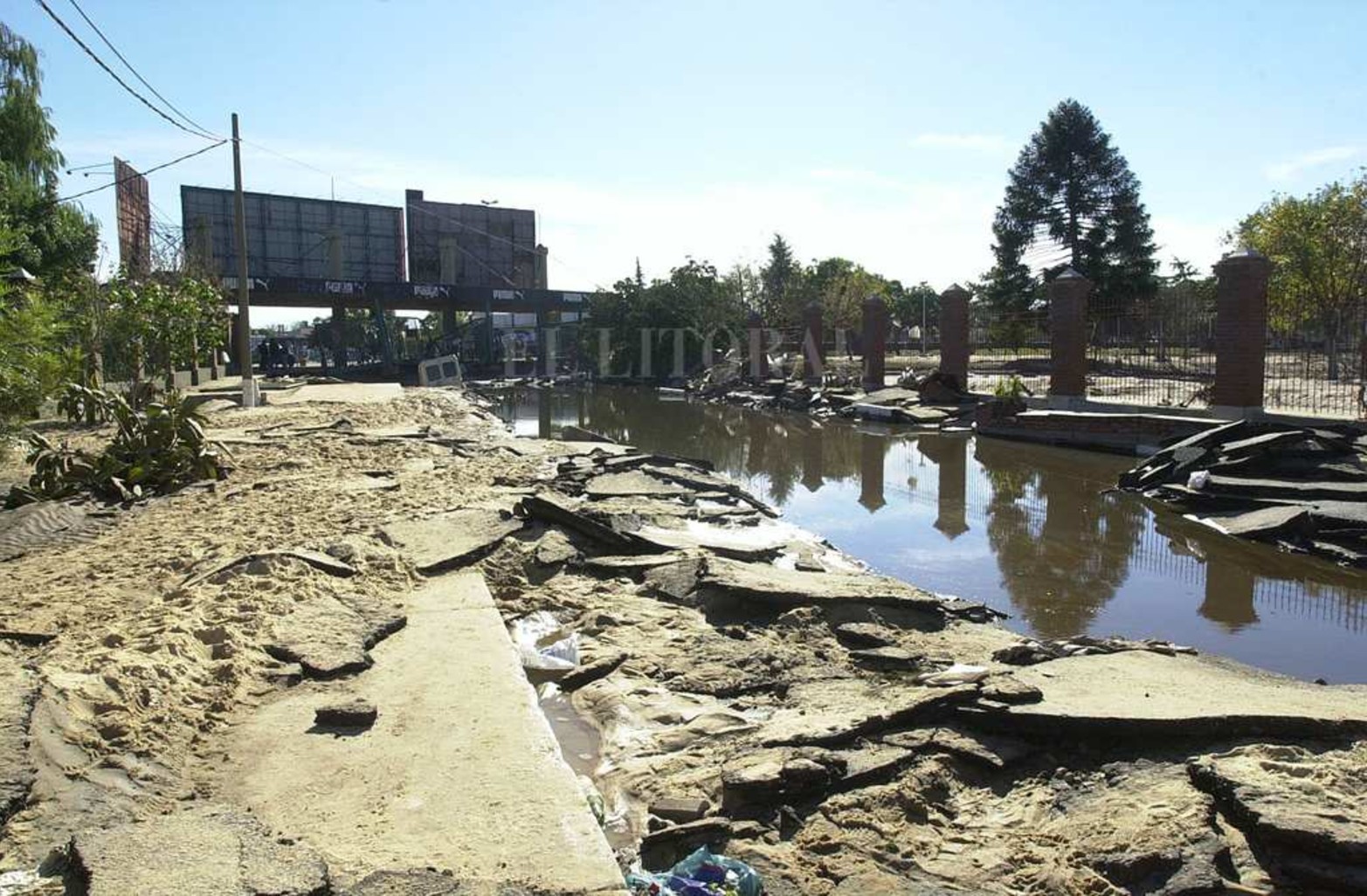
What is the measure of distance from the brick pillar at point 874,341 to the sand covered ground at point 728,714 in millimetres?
20712

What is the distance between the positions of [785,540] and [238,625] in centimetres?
→ 458

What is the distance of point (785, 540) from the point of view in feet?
26.5

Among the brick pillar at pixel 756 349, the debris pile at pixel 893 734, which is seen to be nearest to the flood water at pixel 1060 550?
the debris pile at pixel 893 734

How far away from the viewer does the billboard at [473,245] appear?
2084 inches

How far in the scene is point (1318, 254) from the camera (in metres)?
27.5

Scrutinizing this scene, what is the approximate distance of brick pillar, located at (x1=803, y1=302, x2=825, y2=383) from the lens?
3297 centimetres

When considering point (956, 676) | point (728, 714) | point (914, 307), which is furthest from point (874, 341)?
point (914, 307)

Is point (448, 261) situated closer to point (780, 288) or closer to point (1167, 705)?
point (780, 288)

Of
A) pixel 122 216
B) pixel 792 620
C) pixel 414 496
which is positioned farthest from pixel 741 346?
pixel 792 620

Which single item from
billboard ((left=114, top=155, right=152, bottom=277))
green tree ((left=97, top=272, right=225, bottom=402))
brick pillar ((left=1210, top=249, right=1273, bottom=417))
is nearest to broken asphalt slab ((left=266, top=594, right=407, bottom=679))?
brick pillar ((left=1210, top=249, right=1273, bottom=417))

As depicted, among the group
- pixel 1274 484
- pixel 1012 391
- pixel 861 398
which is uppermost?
pixel 1012 391

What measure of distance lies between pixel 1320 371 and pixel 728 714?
77.4 ft

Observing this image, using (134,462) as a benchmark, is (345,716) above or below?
below

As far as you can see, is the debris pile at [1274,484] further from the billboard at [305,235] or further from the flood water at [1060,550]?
the billboard at [305,235]
